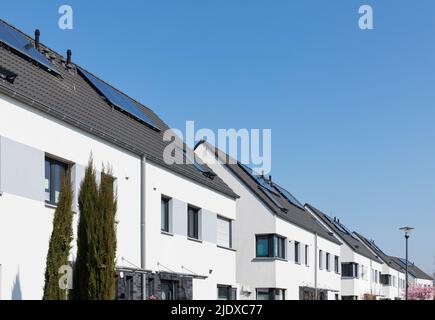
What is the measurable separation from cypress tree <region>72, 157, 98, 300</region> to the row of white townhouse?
34.7 inches

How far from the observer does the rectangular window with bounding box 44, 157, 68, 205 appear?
1391 centimetres

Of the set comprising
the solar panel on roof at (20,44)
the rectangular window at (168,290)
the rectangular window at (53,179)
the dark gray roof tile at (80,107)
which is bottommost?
the rectangular window at (168,290)

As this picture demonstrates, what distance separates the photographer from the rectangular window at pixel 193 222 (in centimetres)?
2095

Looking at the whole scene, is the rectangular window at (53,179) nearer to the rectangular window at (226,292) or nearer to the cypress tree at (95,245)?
the cypress tree at (95,245)

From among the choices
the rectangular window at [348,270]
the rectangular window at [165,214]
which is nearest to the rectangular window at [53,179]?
the rectangular window at [165,214]

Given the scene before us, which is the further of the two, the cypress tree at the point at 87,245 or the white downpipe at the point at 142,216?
the white downpipe at the point at 142,216

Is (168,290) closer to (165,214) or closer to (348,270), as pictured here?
(165,214)

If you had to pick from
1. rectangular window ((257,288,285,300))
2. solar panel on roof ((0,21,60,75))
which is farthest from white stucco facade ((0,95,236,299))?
rectangular window ((257,288,285,300))

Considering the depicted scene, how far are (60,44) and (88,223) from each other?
9.23 meters

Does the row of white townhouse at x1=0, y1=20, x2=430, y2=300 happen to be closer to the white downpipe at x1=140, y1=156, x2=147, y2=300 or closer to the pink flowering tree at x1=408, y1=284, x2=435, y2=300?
the white downpipe at x1=140, y1=156, x2=147, y2=300

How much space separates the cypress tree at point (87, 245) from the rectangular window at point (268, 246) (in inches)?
619

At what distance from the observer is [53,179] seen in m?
14.2
